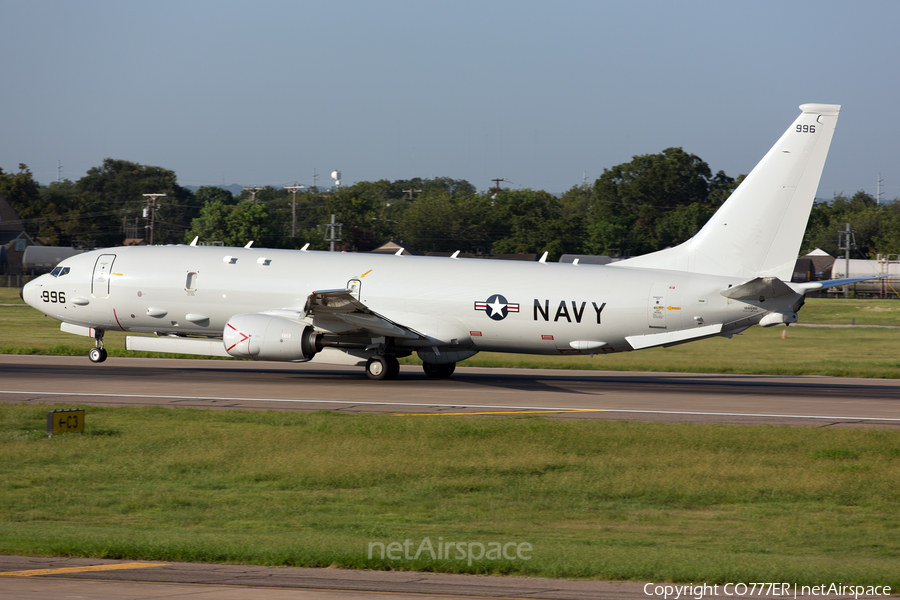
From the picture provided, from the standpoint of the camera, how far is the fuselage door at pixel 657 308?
27.9 m

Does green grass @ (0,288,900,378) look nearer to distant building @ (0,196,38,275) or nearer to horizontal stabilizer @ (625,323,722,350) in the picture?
horizontal stabilizer @ (625,323,722,350)

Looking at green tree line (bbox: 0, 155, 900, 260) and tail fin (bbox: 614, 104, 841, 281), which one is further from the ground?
green tree line (bbox: 0, 155, 900, 260)

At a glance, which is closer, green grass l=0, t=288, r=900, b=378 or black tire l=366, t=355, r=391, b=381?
black tire l=366, t=355, r=391, b=381

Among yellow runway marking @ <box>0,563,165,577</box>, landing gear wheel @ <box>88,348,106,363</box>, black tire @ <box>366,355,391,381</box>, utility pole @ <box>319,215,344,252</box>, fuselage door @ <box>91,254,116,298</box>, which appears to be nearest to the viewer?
yellow runway marking @ <box>0,563,165,577</box>

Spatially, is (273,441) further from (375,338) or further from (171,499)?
(375,338)

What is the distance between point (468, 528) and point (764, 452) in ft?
27.7

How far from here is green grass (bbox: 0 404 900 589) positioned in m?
11.3

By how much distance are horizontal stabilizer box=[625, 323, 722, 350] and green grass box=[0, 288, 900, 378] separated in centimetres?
841

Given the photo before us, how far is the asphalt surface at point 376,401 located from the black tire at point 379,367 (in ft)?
1.56

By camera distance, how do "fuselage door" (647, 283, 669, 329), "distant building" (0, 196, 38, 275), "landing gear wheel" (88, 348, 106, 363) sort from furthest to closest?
"distant building" (0, 196, 38, 275) < "landing gear wheel" (88, 348, 106, 363) < "fuselage door" (647, 283, 669, 329)

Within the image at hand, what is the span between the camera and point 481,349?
29969mm

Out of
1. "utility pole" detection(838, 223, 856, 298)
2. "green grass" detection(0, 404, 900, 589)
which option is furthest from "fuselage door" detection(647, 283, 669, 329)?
"utility pole" detection(838, 223, 856, 298)

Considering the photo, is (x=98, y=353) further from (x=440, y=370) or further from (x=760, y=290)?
(x=760, y=290)

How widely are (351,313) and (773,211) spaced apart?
13.4m
